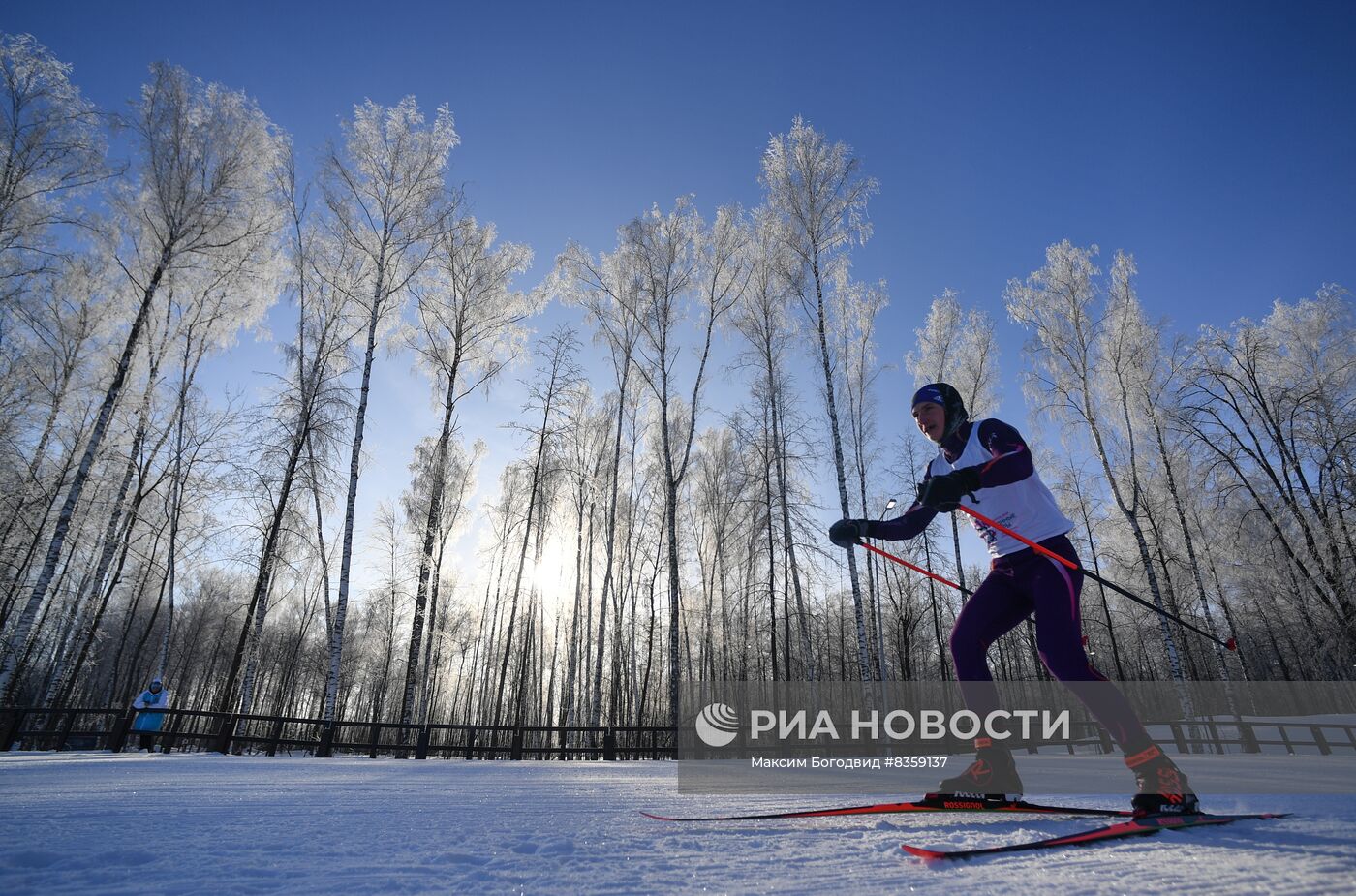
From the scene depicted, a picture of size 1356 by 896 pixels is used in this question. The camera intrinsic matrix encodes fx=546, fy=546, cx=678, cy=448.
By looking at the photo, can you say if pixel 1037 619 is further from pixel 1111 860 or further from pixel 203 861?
pixel 203 861

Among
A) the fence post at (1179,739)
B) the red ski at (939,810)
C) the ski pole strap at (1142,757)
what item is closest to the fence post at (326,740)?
the red ski at (939,810)

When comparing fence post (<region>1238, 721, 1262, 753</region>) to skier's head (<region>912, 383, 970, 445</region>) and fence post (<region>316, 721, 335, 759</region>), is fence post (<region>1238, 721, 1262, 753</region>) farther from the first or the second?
fence post (<region>316, 721, 335, 759</region>)

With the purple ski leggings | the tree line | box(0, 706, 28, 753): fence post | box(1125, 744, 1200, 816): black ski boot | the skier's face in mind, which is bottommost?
box(0, 706, 28, 753): fence post

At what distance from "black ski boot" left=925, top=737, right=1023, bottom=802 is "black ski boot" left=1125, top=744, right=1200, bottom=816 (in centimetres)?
47

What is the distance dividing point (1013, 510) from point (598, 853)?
236 cm

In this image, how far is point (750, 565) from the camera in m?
19.3

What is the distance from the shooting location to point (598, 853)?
1540 millimetres

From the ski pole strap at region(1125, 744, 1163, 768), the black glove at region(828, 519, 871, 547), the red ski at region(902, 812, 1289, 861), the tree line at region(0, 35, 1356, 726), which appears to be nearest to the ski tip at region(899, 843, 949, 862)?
the red ski at region(902, 812, 1289, 861)

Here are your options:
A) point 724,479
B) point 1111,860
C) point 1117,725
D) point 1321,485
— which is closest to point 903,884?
point 1111,860

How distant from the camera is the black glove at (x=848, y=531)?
311cm

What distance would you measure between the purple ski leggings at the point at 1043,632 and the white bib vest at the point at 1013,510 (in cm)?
6

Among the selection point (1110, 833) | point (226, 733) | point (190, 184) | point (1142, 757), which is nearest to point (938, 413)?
point (1142, 757)

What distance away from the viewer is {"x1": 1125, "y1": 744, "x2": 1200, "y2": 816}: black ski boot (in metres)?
2.05

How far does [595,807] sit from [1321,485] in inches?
756
